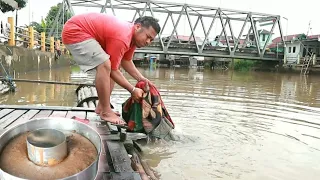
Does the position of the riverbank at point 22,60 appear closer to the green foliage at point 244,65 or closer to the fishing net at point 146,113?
the fishing net at point 146,113

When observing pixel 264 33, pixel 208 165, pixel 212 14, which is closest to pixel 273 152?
pixel 208 165

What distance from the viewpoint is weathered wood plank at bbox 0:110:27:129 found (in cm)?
236

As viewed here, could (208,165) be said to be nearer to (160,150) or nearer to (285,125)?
(160,150)

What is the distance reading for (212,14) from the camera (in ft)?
89.5

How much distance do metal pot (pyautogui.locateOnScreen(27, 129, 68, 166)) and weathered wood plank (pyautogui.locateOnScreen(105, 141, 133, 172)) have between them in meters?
0.59

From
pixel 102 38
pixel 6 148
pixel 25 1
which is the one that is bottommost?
pixel 6 148

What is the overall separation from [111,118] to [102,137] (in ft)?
1.12

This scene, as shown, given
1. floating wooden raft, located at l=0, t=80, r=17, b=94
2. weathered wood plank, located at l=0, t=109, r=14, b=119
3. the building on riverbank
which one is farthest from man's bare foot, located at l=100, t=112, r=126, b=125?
the building on riverbank

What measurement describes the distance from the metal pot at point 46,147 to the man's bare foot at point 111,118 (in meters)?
1.39

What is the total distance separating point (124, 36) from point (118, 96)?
4190 millimetres

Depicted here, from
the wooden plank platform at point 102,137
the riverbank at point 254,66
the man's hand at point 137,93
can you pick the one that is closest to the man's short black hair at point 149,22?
the man's hand at point 137,93

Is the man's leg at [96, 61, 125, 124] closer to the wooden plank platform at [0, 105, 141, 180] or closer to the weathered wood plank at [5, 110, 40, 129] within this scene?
the wooden plank platform at [0, 105, 141, 180]

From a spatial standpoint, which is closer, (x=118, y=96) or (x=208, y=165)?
(x=208, y=165)

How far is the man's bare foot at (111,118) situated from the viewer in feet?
8.34
